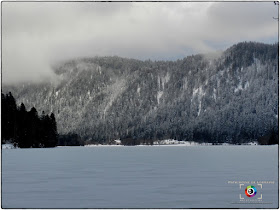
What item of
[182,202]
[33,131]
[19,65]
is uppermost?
[19,65]

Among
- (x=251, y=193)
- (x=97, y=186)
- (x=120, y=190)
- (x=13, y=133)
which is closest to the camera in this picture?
(x=251, y=193)

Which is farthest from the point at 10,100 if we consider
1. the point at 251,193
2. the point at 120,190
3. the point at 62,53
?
the point at 251,193

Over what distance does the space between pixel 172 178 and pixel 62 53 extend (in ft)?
50.1

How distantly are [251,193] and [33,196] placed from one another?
12.2 metres

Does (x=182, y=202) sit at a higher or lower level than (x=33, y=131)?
higher

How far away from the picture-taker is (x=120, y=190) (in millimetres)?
33031

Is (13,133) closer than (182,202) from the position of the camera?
No

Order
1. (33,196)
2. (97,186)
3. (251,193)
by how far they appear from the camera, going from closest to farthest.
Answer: (251,193)
(33,196)
(97,186)

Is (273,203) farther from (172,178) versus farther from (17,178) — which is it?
(17,178)

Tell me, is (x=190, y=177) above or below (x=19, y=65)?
below

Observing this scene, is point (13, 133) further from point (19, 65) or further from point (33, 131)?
point (19, 65)

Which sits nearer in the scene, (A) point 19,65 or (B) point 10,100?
(A) point 19,65

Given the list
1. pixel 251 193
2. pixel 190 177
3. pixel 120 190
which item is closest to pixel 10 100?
pixel 190 177

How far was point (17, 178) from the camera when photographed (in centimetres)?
4184
